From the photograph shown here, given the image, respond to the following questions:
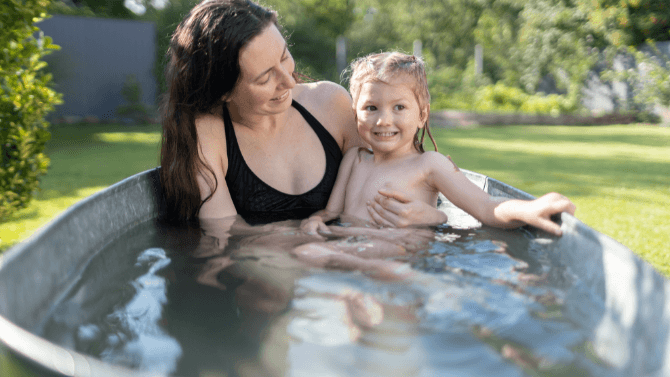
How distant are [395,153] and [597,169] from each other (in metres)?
4.51

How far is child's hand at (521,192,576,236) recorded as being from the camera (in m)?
1.67

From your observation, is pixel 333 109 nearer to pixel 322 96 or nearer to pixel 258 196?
pixel 322 96

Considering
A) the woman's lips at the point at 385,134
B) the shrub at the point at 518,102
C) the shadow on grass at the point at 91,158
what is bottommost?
the shadow on grass at the point at 91,158

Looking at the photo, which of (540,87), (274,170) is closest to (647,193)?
(274,170)

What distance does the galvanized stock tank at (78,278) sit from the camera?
2.44ft

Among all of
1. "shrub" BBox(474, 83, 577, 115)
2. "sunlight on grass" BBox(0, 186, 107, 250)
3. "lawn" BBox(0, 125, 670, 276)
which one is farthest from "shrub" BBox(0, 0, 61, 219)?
"shrub" BBox(474, 83, 577, 115)

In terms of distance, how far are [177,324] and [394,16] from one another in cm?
2695

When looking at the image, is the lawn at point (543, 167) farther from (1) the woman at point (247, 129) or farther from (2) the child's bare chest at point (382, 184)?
(1) the woman at point (247, 129)

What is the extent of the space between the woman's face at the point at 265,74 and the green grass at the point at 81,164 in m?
1.88

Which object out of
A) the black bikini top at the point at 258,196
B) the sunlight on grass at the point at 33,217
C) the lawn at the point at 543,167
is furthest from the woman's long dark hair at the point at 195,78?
the lawn at the point at 543,167

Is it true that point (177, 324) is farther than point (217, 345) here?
Yes

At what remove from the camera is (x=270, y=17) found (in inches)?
89.6

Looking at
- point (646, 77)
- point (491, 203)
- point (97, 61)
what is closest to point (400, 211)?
point (491, 203)

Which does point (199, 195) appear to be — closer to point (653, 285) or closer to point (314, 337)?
point (314, 337)
